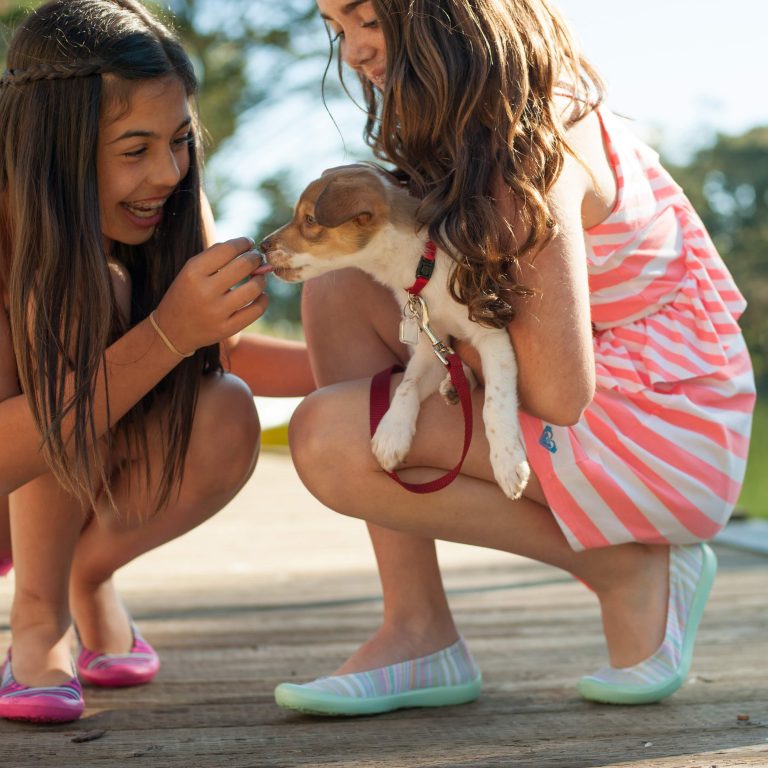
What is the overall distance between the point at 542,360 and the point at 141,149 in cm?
81

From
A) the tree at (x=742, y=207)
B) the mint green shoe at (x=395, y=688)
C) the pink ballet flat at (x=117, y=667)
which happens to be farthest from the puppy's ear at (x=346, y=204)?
the tree at (x=742, y=207)

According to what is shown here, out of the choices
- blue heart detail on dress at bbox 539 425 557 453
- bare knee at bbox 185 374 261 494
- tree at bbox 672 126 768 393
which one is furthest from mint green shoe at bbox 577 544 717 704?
tree at bbox 672 126 768 393

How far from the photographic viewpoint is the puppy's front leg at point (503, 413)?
1809 millimetres

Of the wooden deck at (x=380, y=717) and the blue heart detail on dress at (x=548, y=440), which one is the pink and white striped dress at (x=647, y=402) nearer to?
the blue heart detail on dress at (x=548, y=440)

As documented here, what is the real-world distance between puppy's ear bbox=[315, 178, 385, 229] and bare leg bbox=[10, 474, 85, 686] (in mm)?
693

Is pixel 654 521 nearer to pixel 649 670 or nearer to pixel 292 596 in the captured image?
pixel 649 670

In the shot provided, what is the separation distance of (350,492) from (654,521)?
1.80 ft

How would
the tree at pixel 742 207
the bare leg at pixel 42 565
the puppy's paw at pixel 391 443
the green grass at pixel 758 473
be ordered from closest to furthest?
1. the puppy's paw at pixel 391 443
2. the bare leg at pixel 42 565
3. the green grass at pixel 758 473
4. the tree at pixel 742 207

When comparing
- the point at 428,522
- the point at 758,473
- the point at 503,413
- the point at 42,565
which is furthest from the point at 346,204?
the point at 758,473

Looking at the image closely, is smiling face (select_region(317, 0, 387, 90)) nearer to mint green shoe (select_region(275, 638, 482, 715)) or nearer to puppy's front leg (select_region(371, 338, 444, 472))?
puppy's front leg (select_region(371, 338, 444, 472))

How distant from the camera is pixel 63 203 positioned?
74.5 inches

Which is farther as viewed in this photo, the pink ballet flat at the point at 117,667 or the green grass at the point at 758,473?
the green grass at the point at 758,473

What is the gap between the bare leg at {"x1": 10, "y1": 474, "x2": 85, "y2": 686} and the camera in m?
1.95

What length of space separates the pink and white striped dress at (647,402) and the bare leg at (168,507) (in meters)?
0.57
